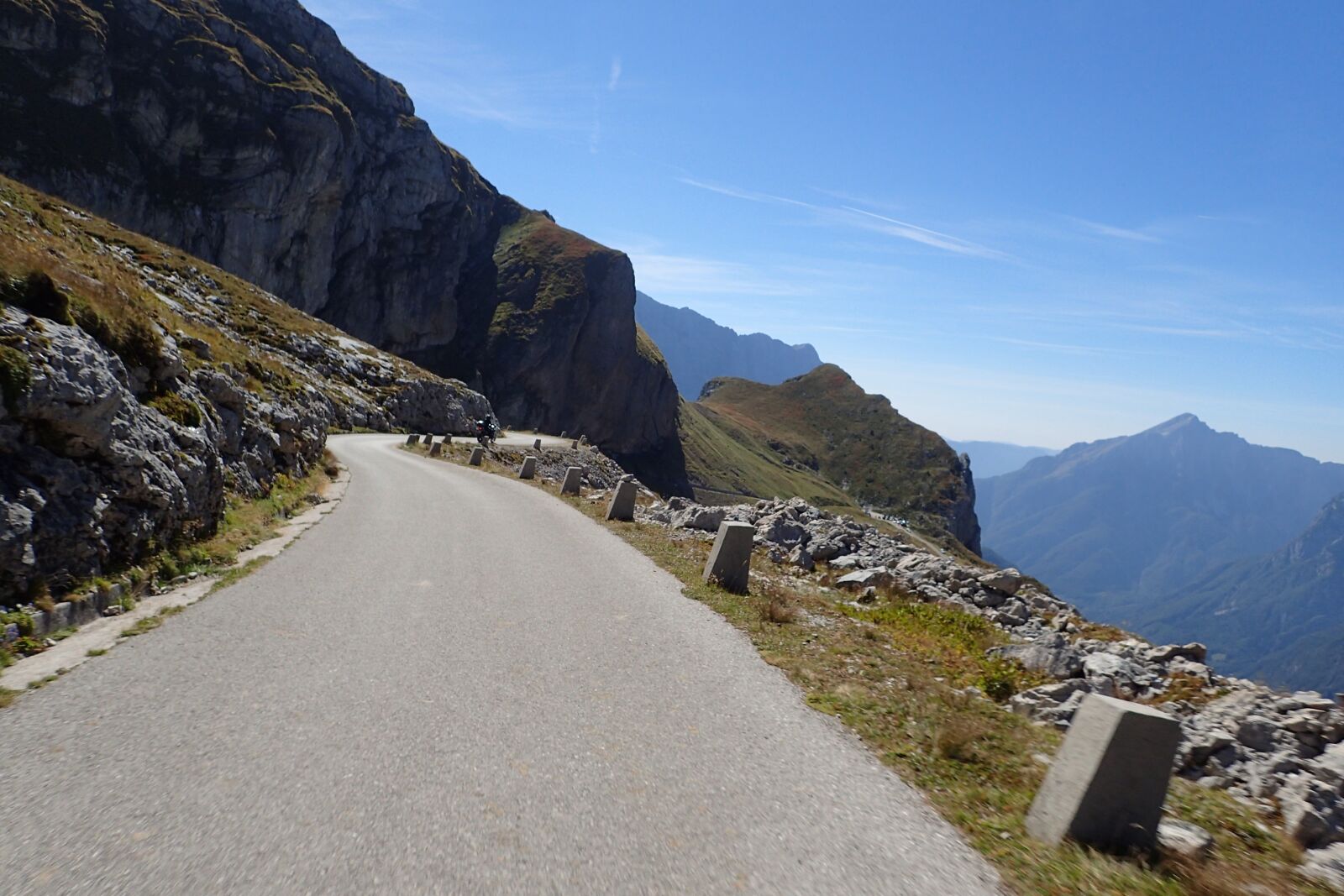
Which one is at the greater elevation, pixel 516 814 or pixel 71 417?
pixel 71 417

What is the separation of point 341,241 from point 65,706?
12152cm

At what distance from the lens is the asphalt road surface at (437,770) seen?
11.8ft

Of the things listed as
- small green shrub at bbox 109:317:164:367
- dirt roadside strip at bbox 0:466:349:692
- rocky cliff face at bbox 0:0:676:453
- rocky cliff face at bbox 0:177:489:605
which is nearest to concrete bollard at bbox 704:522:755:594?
dirt roadside strip at bbox 0:466:349:692

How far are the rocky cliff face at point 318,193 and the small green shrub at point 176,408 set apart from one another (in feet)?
296

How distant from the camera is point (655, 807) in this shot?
4.40m

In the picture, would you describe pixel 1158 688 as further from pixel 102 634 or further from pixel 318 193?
pixel 318 193

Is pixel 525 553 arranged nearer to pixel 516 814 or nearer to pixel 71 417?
pixel 71 417

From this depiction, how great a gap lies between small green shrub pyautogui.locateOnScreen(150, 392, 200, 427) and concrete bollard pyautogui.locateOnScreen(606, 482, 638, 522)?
10431mm

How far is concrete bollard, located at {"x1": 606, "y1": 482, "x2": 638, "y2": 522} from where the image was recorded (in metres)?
19.3

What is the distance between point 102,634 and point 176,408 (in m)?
4.54

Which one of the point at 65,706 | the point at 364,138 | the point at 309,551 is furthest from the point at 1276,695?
the point at 364,138

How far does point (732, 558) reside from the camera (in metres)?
11.6

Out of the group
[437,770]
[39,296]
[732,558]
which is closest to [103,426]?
[39,296]

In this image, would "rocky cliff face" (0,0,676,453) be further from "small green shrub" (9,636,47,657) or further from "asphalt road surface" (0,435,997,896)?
"asphalt road surface" (0,435,997,896)
